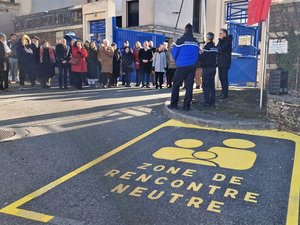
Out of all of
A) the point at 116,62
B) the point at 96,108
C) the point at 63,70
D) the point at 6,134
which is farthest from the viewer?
the point at 116,62

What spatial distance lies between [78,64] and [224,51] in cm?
596

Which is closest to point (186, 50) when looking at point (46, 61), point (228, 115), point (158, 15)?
point (228, 115)

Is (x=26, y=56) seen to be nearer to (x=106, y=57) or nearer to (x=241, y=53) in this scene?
(x=106, y=57)

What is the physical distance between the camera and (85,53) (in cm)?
1288

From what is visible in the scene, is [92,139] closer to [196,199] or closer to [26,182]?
[26,182]

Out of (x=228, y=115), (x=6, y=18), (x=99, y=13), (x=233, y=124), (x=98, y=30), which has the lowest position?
(x=233, y=124)

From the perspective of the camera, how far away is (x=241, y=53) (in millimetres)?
13969

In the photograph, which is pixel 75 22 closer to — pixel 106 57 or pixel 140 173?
pixel 106 57

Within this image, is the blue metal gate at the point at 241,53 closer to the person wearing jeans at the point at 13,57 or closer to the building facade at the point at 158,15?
the building facade at the point at 158,15

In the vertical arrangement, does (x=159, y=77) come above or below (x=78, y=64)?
below

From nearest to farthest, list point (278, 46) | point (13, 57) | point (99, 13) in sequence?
point (278, 46), point (13, 57), point (99, 13)

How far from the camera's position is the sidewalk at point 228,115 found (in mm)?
7102

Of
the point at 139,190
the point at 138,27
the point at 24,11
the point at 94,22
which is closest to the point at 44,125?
the point at 139,190

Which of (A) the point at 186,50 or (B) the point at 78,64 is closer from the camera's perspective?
(A) the point at 186,50
